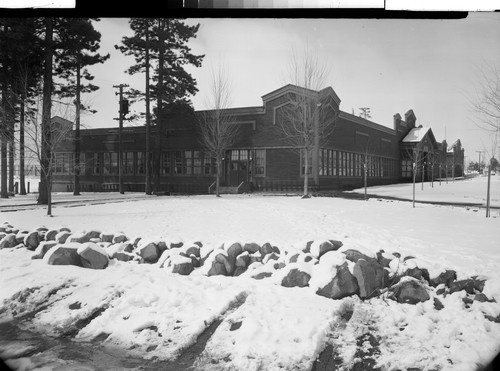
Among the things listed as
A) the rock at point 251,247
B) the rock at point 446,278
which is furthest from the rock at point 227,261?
the rock at point 446,278

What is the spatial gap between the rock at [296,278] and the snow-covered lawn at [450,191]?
0.75 metres

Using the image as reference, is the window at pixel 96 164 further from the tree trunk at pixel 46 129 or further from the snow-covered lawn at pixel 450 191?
the snow-covered lawn at pixel 450 191

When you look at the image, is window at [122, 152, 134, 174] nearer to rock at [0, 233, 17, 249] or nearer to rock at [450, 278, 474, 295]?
rock at [0, 233, 17, 249]

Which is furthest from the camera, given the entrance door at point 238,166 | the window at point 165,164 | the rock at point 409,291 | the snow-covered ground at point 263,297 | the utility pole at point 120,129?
the entrance door at point 238,166

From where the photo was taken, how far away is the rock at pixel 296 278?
178 cm

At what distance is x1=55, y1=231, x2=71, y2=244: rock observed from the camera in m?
1.89

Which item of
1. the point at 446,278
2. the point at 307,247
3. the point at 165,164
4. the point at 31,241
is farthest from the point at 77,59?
the point at 446,278

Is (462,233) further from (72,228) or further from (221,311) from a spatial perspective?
(72,228)

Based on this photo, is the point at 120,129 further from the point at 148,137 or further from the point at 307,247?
the point at 307,247

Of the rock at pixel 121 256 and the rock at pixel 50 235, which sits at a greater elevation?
the rock at pixel 50 235

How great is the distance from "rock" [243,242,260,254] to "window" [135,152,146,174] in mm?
936

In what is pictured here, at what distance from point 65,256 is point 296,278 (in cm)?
147

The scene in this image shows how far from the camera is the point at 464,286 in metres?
1.61

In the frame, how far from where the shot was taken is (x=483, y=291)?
156cm
